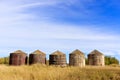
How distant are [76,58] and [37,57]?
336 inches

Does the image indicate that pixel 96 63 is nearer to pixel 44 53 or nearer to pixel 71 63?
pixel 71 63

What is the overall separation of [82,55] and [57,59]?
6.06m

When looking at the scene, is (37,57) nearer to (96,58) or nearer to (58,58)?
(58,58)

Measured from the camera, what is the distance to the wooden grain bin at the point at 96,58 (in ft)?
187

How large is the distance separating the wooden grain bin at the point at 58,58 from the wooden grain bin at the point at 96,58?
9.14 metres

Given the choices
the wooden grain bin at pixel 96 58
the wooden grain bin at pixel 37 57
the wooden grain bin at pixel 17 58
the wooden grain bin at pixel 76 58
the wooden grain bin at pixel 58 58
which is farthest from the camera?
Answer: the wooden grain bin at pixel 96 58

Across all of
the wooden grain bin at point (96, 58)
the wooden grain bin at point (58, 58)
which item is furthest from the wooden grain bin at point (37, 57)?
the wooden grain bin at point (96, 58)

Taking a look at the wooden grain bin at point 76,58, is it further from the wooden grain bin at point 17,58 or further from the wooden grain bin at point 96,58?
the wooden grain bin at point 17,58

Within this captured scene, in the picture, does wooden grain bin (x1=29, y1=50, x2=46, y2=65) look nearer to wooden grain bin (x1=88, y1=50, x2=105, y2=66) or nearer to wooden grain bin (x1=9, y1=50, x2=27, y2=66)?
wooden grain bin (x1=9, y1=50, x2=27, y2=66)

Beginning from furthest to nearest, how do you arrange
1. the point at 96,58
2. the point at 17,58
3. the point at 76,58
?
the point at 96,58, the point at 76,58, the point at 17,58

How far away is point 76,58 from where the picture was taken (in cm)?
5350

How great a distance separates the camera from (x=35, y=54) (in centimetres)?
5200

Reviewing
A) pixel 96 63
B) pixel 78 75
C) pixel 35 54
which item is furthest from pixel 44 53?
pixel 78 75

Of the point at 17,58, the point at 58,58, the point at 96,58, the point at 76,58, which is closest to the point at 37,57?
the point at 17,58
